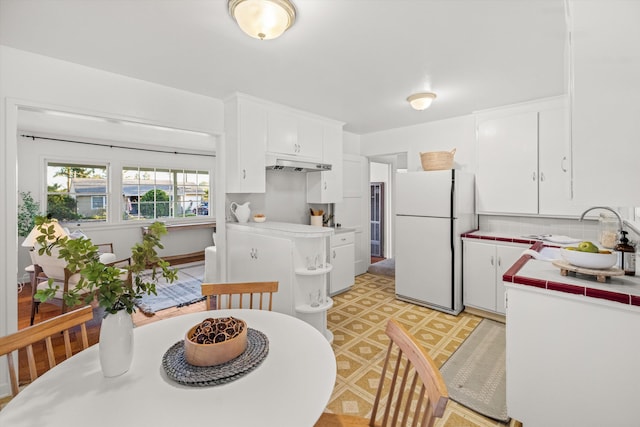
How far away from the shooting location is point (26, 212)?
4.44 meters

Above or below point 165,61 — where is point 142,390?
below

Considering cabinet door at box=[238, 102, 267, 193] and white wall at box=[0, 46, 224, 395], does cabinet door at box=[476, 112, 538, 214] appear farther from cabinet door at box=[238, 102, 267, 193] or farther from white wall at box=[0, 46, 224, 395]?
white wall at box=[0, 46, 224, 395]

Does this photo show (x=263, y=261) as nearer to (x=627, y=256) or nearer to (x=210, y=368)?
(x=210, y=368)

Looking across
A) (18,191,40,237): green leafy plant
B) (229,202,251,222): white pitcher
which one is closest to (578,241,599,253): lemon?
(229,202,251,222): white pitcher

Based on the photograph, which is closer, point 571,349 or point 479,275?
point 571,349

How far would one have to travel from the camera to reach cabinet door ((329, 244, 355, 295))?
12.8 feet

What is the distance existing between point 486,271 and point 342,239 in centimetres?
176

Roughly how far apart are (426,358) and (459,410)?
4.58 ft

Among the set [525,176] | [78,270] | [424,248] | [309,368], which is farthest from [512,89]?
[78,270]

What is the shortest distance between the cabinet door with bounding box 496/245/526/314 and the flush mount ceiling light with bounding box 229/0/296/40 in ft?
9.79

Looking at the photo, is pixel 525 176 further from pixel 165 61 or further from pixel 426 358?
pixel 165 61

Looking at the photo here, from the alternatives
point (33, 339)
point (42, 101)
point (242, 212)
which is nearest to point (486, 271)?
point (242, 212)

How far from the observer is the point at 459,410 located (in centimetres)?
190

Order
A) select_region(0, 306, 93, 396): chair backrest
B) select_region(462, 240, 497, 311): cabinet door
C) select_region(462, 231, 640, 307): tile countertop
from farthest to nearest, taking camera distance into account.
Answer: select_region(462, 240, 497, 311): cabinet door
select_region(462, 231, 640, 307): tile countertop
select_region(0, 306, 93, 396): chair backrest
